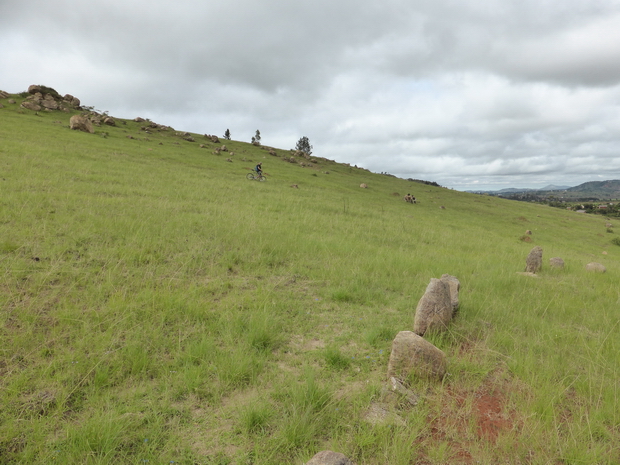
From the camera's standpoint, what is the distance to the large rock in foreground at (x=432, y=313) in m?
5.20

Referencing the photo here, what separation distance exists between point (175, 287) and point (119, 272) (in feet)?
4.52

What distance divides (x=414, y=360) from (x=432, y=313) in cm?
145

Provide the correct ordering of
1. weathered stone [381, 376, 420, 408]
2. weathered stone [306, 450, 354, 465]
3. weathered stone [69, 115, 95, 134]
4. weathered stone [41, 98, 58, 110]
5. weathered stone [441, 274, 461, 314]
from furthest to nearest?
weathered stone [41, 98, 58, 110] → weathered stone [69, 115, 95, 134] → weathered stone [441, 274, 461, 314] → weathered stone [381, 376, 420, 408] → weathered stone [306, 450, 354, 465]

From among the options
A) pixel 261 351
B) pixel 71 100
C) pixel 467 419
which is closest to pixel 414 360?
pixel 467 419

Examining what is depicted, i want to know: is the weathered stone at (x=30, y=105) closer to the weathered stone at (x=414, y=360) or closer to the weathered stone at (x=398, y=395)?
the weathered stone at (x=414, y=360)

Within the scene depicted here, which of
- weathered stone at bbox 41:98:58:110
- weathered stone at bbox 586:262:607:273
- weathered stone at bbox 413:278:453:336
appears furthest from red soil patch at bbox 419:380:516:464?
weathered stone at bbox 41:98:58:110

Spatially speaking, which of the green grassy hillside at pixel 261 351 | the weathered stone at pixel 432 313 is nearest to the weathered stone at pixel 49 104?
the green grassy hillside at pixel 261 351

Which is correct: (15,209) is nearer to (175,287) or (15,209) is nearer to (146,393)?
(175,287)

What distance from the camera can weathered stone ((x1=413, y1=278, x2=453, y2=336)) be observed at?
5.20 metres

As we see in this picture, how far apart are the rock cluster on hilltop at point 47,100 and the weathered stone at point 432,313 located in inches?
2454

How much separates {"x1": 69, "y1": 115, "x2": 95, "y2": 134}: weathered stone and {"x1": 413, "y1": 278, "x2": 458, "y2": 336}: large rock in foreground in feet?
154

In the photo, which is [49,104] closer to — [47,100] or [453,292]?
[47,100]

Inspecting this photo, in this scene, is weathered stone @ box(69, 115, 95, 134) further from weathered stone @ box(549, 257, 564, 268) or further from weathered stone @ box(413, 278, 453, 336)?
weathered stone @ box(549, 257, 564, 268)

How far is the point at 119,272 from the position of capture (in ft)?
21.2
